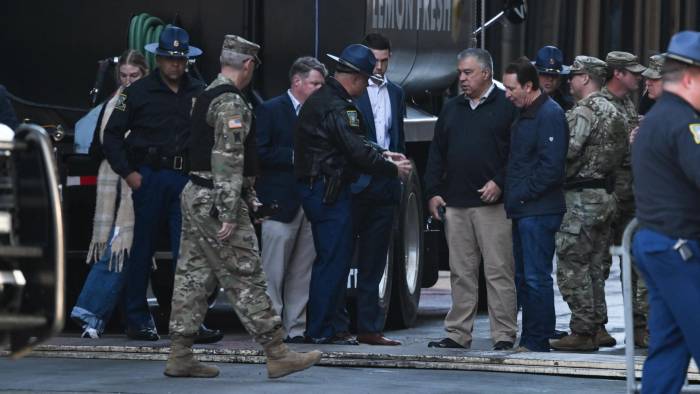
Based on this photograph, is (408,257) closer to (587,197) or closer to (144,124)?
(587,197)

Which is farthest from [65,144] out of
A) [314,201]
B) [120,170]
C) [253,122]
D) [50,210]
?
[50,210]

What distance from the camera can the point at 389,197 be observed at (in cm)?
1239

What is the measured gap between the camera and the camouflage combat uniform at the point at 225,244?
10.3 m

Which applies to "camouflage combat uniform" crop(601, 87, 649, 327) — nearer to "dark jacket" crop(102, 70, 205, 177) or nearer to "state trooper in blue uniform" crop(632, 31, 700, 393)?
"dark jacket" crop(102, 70, 205, 177)

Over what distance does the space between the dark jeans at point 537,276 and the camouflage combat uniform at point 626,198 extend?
66 centimetres

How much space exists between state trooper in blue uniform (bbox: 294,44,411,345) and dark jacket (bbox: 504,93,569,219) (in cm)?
71

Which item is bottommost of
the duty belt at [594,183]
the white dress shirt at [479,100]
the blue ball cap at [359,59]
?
the duty belt at [594,183]

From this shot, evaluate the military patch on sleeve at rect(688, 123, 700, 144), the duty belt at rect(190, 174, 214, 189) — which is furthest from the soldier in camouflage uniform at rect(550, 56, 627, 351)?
the military patch on sleeve at rect(688, 123, 700, 144)

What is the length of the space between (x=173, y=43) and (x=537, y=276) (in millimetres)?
2542

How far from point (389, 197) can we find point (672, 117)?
470cm

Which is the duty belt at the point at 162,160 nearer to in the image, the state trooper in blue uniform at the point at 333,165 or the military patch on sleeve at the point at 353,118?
the state trooper in blue uniform at the point at 333,165

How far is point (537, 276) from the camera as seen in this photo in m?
11.7

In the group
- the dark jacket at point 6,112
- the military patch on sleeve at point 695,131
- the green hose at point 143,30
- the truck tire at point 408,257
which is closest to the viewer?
the military patch on sleeve at point 695,131

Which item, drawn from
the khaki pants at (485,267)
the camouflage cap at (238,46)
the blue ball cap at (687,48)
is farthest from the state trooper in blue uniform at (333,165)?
the blue ball cap at (687,48)
